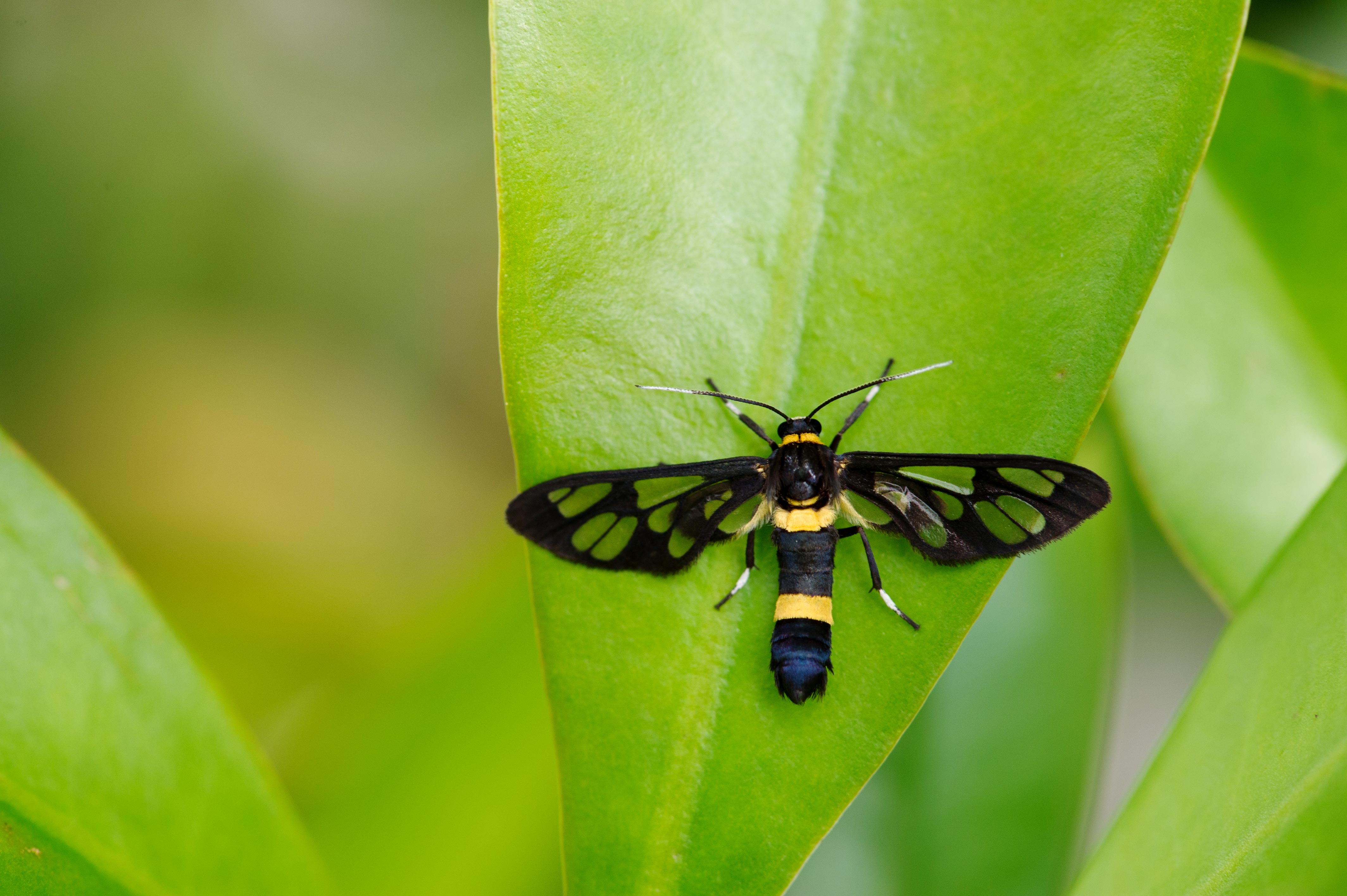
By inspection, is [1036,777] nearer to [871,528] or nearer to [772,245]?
[871,528]

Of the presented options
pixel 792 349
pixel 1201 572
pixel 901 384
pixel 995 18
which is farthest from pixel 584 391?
pixel 1201 572

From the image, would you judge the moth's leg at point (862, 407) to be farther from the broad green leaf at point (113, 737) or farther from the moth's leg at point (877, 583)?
the broad green leaf at point (113, 737)

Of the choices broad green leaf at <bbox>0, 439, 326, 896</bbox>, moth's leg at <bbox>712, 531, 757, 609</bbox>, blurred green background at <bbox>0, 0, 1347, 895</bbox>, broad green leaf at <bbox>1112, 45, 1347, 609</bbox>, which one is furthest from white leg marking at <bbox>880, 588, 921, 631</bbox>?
blurred green background at <bbox>0, 0, 1347, 895</bbox>


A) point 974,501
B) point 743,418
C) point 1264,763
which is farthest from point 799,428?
point 1264,763

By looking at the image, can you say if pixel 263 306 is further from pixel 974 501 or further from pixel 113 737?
pixel 974 501

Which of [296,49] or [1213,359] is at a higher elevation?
[1213,359]

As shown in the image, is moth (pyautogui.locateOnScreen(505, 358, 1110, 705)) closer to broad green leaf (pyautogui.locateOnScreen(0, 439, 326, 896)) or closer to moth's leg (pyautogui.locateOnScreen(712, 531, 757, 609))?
moth's leg (pyautogui.locateOnScreen(712, 531, 757, 609))
